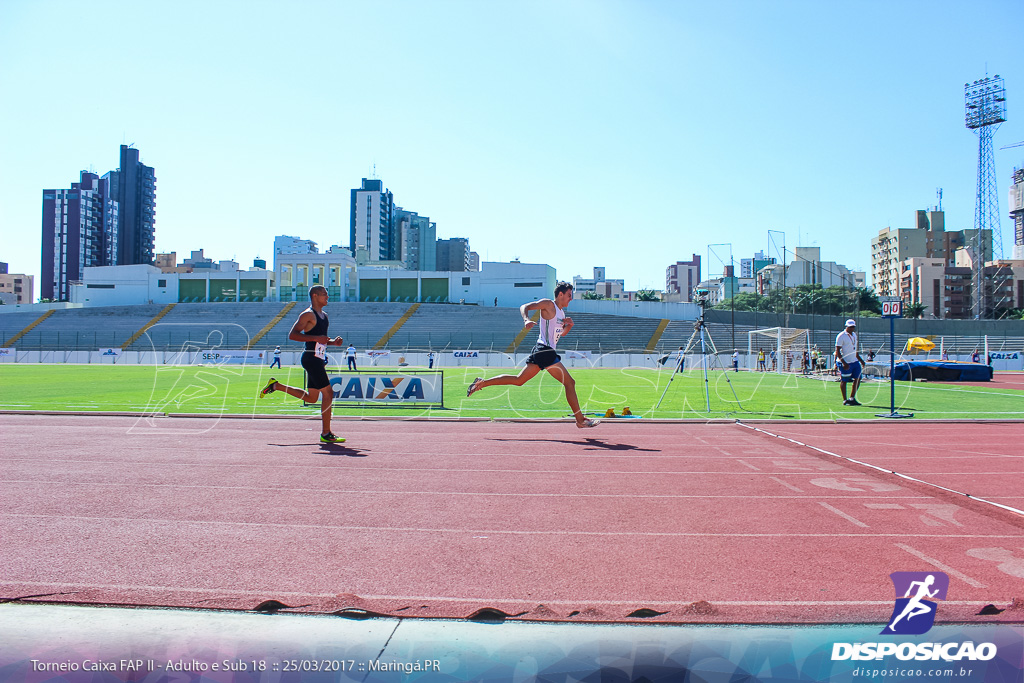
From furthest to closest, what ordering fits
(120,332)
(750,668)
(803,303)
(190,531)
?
(803,303) → (120,332) → (190,531) → (750,668)

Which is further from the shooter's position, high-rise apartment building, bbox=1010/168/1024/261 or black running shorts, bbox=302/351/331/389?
high-rise apartment building, bbox=1010/168/1024/261

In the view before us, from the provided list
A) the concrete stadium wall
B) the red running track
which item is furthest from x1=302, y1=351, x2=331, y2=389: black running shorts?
the concrete stadium wall

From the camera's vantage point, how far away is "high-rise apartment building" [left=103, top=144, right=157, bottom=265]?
509ft

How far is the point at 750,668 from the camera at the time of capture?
255 centimetres

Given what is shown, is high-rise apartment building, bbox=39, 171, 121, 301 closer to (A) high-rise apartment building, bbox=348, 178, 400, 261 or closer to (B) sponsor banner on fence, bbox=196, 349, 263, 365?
(A) high-rise apartment building, bbox=348, 178, 400, 261

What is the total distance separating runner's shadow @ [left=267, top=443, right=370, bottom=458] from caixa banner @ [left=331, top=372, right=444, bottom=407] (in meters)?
6.07


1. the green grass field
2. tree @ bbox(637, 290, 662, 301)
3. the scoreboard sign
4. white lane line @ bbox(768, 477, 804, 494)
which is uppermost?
tree @ bbox(637, 290, 662, 301)

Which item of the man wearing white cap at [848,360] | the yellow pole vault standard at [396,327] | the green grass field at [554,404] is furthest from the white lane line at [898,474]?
the yellow pole vault standard at [396,327]

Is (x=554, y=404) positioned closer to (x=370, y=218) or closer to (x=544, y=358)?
(x=544, y=358)

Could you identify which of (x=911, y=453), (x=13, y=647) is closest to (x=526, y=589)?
(x=13, y=647)

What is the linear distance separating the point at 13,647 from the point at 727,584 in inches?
130

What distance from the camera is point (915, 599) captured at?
323 cm

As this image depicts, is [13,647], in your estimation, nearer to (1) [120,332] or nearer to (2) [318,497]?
(2) [318,497]

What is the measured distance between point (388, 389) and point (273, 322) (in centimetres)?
5571
